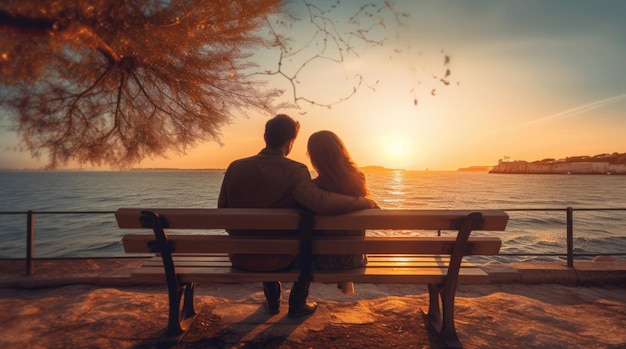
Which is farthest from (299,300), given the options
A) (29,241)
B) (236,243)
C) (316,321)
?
(29,241)

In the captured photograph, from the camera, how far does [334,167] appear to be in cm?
288

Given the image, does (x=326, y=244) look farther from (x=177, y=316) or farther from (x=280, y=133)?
(x=177, y=316)

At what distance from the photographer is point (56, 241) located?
977 inches

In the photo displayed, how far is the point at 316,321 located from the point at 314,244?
3.26 ft

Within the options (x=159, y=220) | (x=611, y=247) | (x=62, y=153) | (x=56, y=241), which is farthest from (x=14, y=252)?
(x=611, y=247)

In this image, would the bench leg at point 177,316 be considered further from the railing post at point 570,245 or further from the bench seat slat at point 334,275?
the railing post at point 570,245

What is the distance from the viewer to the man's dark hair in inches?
119

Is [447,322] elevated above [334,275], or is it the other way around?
[334,275]

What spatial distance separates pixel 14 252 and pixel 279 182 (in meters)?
25.4

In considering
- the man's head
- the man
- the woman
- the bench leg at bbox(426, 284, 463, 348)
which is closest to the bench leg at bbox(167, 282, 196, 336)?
the man

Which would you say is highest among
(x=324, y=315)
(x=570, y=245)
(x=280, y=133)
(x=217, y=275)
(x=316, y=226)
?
(x=280, y=133)

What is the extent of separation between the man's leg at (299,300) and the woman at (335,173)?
0.48 meters

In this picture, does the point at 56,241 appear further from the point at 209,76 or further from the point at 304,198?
the point at 304,198

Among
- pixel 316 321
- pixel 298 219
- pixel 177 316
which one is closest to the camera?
pixel 298 219
